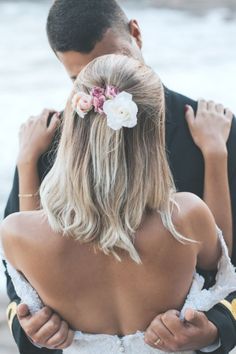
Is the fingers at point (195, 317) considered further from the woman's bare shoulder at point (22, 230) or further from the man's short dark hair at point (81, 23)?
the man's short dark hair at point (81, 23)

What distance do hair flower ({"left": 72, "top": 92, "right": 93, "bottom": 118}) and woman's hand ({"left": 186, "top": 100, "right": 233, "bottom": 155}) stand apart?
15.7 inches

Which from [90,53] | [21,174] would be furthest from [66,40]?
[21,174]

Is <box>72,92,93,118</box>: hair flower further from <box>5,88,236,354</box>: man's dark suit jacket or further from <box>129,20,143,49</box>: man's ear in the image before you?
<box>129,20,143,49</box>: man's ear

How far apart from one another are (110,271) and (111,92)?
0.39 metres

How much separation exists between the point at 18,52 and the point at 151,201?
7337mm

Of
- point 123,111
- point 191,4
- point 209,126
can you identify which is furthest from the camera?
point 191,4

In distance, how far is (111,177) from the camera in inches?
74.5

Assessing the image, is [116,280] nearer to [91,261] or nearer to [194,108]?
[91,261]

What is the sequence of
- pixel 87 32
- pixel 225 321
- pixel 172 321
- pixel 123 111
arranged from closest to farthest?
1. pixel 123 111
2. pixel 172 321
3. pixel 225 321
4. pixel 87 32

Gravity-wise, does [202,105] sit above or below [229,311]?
above

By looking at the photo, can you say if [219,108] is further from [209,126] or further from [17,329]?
[17,329]

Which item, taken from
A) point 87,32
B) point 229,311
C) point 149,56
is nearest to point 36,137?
point 87,32

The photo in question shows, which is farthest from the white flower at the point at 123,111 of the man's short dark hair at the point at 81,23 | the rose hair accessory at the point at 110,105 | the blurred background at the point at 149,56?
the blurred background at the point at 149,56

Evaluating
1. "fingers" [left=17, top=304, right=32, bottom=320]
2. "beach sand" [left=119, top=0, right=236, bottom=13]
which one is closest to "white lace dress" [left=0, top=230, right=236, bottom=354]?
"fingers" [left=17, top=304, right=32, bottom=320]
